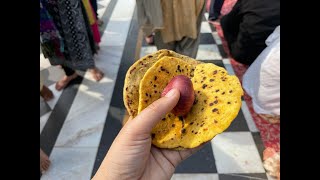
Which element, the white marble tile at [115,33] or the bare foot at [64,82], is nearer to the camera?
the bare foot at [64,82]

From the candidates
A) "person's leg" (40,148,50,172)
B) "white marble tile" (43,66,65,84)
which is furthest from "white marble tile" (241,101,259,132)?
"white marble tile" (43,66,65,84)

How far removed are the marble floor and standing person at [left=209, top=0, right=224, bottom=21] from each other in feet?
1.65

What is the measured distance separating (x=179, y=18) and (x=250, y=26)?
790mm

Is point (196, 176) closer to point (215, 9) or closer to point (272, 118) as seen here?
point (272, 118)

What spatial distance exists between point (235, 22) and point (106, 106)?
154cm

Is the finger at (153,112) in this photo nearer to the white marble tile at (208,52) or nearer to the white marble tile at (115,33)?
the white marble tile at (208,52)

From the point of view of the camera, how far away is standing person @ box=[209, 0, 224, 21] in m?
3.40

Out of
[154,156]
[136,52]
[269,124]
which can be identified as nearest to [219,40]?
[136,52]

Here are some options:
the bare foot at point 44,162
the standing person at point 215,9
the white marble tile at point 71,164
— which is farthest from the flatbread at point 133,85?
the standing person at point 215,9

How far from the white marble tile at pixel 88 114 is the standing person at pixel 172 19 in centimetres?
75

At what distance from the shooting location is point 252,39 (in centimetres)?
246

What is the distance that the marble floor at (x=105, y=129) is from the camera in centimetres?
183

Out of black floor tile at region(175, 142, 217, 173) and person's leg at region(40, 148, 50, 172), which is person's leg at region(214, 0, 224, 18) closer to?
black floor tile at region(175, 142, 217, 173)
